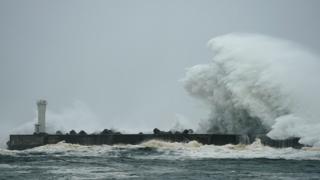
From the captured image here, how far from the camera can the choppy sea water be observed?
1205 inches

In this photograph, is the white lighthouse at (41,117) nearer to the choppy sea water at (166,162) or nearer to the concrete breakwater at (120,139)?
the concrete breakwater at (120,139)

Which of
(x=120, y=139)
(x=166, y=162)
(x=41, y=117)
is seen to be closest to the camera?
(x=166, y=162)

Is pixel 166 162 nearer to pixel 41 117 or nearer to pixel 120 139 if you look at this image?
pixel 120 139

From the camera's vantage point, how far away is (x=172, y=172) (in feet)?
104

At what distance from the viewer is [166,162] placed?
3828 cm

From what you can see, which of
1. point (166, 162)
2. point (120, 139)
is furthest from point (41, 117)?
point (166, 162)

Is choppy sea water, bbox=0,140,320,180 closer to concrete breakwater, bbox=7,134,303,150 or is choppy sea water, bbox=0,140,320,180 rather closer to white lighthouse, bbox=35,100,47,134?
concrete breakwater, bbox=7,134,303,150

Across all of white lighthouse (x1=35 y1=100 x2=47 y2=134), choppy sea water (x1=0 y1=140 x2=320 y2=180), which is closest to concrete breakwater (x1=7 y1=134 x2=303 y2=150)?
choppy sea water (x1=0 y1=140 x2=320 y2=180)

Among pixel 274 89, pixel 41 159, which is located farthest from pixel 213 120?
pixel 41 159

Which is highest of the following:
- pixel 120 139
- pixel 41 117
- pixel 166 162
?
pixel 41 117

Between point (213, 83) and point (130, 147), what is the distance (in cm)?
1284

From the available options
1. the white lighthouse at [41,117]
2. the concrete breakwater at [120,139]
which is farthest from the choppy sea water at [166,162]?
the white lighthouse at [41,117]

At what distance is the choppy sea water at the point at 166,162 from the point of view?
100 ft

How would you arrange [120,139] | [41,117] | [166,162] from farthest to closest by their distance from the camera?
[41,117], [120,139], [166,162]
